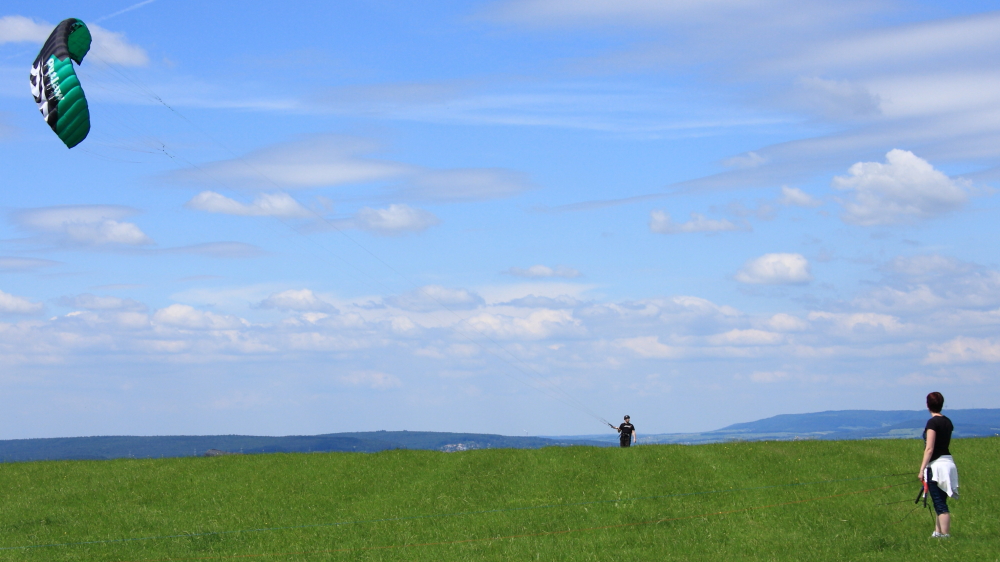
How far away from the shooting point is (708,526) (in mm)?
27906

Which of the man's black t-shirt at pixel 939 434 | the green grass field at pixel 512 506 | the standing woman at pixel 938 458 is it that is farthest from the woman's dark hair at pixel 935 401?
the green grass field at pixel 512 506

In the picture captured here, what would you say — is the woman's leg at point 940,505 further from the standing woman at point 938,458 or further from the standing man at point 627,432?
the standing man at point 627,432

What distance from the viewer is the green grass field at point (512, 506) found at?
A: 25.7 m

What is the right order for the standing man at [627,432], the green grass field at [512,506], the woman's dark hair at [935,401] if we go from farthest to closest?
the standing man at [627,432], the green grass field at [512,506], the woman's dark hair at [935,401]

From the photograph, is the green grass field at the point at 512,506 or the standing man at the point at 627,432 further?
the standing man at the point at 627,432

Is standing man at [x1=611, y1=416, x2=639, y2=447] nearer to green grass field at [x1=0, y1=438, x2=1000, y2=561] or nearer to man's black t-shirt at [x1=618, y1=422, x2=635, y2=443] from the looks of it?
man's black t-shirt at [x1=618, y1=422, x2=635, y2=443]

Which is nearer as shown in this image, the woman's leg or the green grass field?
the woman's leg

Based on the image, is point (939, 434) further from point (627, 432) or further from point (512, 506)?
point (627, 432)

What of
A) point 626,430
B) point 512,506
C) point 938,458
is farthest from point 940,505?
point 626,430

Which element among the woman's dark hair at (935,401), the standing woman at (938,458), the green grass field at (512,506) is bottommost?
the green grass field at (512,506)

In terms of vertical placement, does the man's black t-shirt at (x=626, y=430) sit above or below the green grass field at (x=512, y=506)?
above

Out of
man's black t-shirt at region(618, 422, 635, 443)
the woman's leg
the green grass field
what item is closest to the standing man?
man's black t-shirt at region(618, 422, 635, 443)

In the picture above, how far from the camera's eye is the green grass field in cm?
2567

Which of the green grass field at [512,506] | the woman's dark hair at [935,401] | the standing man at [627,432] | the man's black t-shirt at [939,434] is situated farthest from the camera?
the standing man at [627,432]
